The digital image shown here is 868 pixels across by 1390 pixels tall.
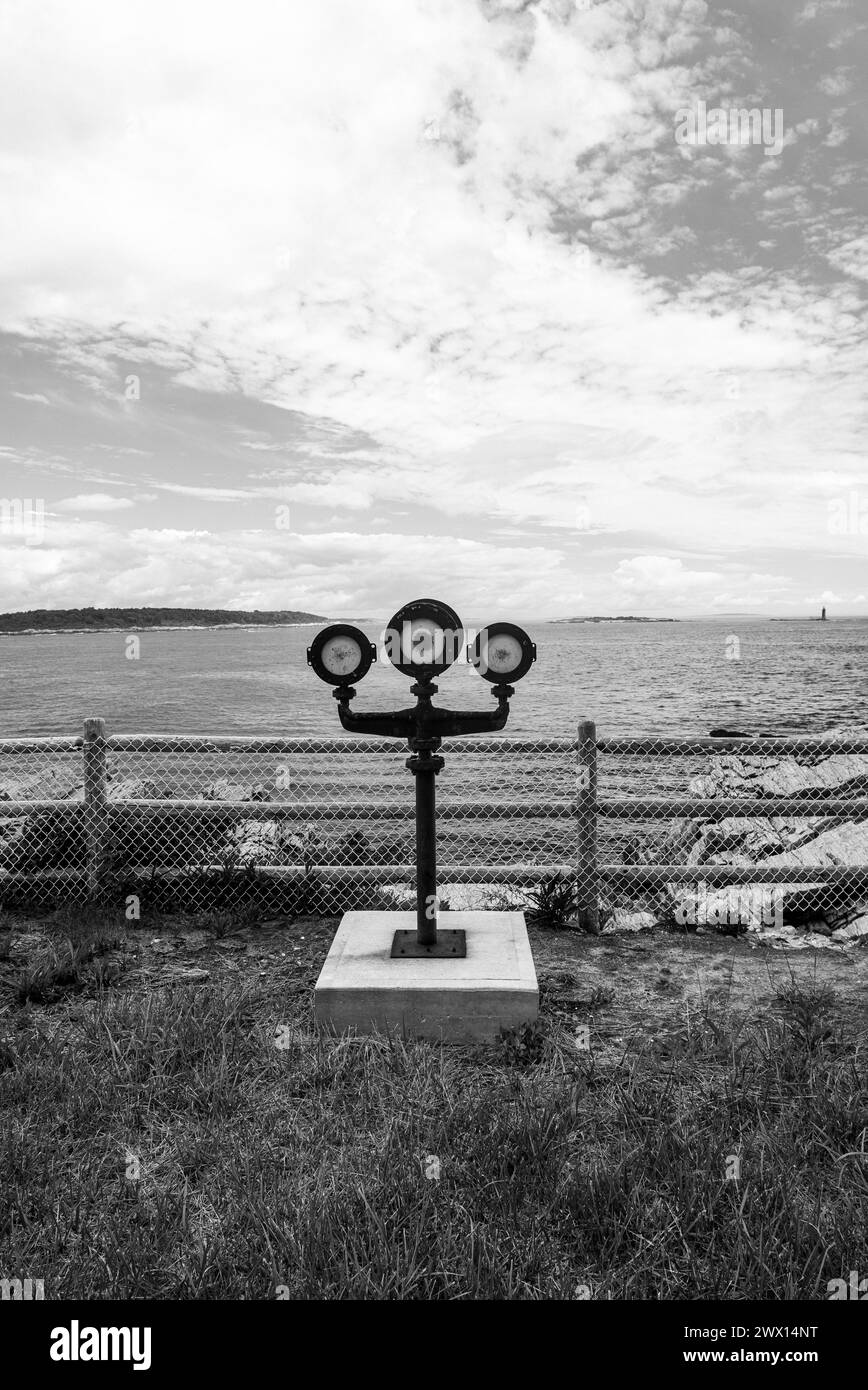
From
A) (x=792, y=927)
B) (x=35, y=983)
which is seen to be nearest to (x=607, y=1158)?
(x=35, y=983)

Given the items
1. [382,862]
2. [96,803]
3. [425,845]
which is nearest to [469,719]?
[425,845]

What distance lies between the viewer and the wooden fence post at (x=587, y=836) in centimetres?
624

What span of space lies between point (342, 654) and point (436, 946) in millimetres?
1752

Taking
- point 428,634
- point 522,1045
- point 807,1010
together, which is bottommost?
point 522,1045

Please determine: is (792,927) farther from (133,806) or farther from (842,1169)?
(133,806)

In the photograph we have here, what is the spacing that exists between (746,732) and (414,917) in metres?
23.6

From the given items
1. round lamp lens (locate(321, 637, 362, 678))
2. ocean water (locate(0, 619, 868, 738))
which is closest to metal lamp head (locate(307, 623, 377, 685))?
round lamp lens (locate(321, 637, 362, 678))

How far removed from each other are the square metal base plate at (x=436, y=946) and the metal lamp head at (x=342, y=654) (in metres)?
1.55

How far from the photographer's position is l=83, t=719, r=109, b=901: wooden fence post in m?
6.46

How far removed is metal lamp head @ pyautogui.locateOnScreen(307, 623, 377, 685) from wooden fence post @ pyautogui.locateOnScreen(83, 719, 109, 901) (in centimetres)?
276

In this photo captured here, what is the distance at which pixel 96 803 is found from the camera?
6.53m

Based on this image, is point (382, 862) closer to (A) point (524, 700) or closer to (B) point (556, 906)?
(B) point (556, 906)

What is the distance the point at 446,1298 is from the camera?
253 cm

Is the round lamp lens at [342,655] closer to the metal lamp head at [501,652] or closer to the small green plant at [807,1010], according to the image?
the metal lamp head at [501,652]
